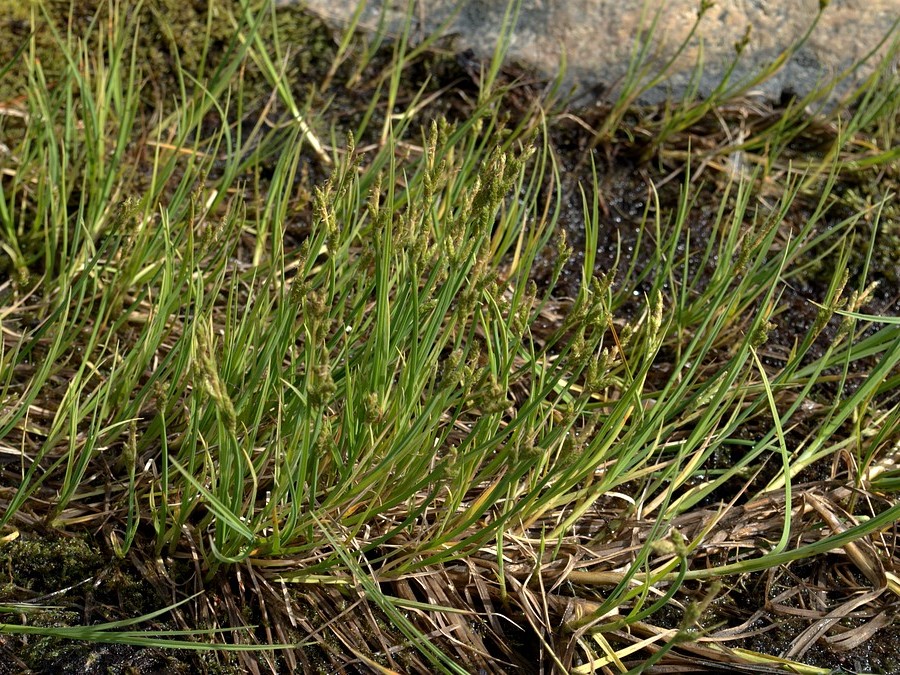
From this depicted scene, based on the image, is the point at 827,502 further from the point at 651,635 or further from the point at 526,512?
the point at 526,512

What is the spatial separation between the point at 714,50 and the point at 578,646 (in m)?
2.04

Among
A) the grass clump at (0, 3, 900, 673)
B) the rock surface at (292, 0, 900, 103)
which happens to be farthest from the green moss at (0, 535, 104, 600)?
the rock surface at (292, 0, 900, 103)

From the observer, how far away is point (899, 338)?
1.68m

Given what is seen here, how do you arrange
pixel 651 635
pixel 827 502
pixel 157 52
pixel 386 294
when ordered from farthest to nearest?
pixel 157 52 < pixel 827 502 < pixel 651 635 < pixel 386 294

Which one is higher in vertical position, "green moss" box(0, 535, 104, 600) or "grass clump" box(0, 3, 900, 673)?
"grass clump" box(0, 3, 900, 673)

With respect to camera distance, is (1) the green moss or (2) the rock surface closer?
(1) the green moss

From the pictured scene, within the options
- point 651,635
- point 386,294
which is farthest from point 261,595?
point 651,635

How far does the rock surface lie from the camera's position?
2.89 m

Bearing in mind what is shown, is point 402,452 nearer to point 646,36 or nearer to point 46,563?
point 46,563

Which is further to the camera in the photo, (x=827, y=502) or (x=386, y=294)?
(x=827, y=502)

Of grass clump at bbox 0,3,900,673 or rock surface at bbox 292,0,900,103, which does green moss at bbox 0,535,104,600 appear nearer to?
grass clump at bbox 0,3,900,673

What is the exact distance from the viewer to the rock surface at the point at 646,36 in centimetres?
289

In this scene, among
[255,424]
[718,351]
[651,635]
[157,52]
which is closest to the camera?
[255,424]

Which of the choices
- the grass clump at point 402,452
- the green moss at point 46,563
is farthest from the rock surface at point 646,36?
the green moss at point 46,563
